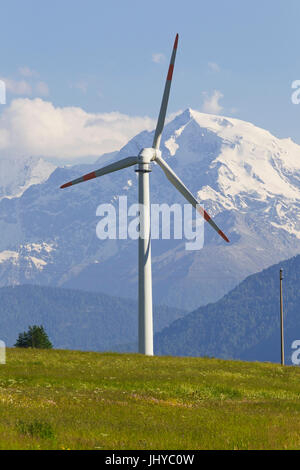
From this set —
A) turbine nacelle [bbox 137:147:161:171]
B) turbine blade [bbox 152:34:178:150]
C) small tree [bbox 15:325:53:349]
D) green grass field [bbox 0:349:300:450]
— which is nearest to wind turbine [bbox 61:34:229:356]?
turbine nacelle [bbox 137:147:161:171]

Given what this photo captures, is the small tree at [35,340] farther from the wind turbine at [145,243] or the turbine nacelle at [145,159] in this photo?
the turbine nacelle at [145,159]

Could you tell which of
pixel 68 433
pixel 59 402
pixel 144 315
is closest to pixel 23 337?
pixel 144 315

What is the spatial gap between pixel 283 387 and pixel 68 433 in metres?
28.5

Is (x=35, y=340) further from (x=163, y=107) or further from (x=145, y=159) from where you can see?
(x=145, y=159)

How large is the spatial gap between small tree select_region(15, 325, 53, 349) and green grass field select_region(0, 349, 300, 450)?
65372 mm

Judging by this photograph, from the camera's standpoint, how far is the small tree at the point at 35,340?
120m

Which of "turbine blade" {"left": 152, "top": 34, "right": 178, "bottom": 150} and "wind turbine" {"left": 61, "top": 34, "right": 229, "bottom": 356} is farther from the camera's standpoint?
"turbine blade" {"left": 152, "top": 34, "right": 178, "bottom": 150}

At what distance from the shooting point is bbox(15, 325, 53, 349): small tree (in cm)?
12044

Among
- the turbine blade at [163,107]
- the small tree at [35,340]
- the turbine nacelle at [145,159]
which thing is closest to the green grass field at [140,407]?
the turbine nacelle at [145,159]

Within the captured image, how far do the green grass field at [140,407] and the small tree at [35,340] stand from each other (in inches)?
2574

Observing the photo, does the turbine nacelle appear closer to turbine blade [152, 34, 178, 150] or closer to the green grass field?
turbine blade [152, 34, 178, 150]

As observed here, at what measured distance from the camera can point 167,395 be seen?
119 feet

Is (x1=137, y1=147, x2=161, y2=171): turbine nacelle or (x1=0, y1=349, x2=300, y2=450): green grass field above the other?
(x1=137, y1=147, x2=161, y2=171): turbine nacelle

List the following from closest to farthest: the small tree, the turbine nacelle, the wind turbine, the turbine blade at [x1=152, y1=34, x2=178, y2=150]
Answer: the wind turbine, the turbine nacelle, the turbine blade at [x1=152, y1=34, x2=178, y2=150], the small tree
